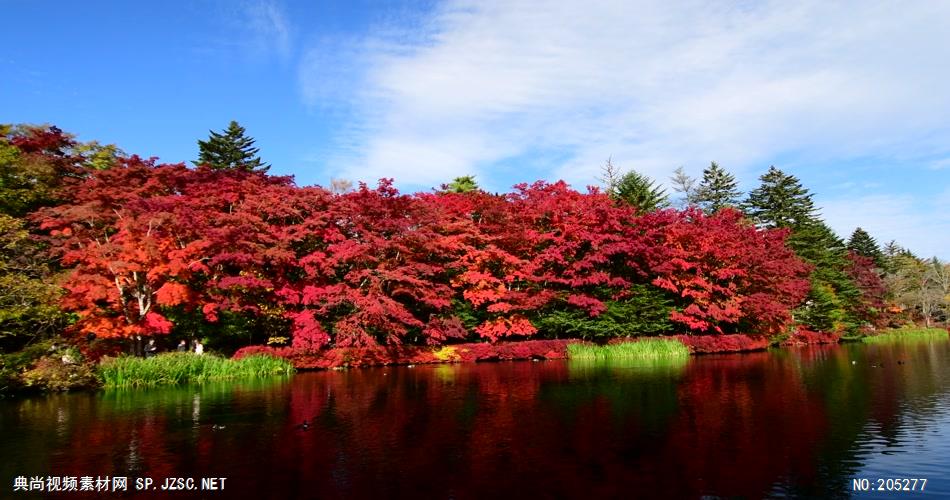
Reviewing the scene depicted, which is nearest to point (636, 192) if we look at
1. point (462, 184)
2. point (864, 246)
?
point (462, 184)

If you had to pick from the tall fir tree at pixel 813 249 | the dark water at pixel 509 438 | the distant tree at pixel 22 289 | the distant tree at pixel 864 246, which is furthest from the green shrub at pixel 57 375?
the distant tree at pixel 864 246

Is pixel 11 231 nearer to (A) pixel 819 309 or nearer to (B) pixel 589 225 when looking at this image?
(B) pixel 589 225

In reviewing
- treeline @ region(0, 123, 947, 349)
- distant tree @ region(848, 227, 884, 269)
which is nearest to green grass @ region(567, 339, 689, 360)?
treeline @ region(0, 123, 947, 349)

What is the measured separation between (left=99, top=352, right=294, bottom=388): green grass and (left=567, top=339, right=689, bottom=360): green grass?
1545 cm

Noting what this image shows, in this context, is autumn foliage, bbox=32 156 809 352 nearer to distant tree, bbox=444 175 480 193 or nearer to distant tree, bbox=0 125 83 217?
distant tree, bbox=0 125 83 217

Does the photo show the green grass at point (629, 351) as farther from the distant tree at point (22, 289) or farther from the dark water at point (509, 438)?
the distant tree at point (22, 289)

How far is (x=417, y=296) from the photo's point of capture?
94.8ft

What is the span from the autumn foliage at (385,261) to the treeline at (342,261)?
4.2 inches

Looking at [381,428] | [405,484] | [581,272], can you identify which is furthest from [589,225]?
[405,484]

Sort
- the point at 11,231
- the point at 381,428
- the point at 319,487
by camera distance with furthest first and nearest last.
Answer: the point at 11,231
the point at 381,428
the point at 319,487

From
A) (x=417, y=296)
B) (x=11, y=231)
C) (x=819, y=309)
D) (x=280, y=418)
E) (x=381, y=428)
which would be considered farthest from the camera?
(x=819, y=309)

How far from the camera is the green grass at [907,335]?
4425cm

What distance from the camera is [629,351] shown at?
30500 mm

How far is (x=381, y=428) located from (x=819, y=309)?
42764 mm
